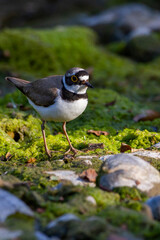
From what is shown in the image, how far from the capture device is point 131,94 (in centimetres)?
1088

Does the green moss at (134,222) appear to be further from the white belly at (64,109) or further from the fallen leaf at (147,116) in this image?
the fallen leaf at (147,116)

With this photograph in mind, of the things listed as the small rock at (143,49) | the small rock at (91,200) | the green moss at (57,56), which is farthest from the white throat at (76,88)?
the small rock at (143,49)

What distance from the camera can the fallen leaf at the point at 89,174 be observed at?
185 inches

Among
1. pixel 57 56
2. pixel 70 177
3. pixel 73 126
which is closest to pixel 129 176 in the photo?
pixel 70 177

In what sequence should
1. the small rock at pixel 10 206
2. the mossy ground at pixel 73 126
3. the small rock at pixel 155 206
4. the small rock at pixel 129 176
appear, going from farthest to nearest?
the small rock at pixel 129 176, the mossy ground at pixel 73 126, the small rock at pixel 155 206, the small rock at pixel 10 206

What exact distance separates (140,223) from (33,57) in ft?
33.3

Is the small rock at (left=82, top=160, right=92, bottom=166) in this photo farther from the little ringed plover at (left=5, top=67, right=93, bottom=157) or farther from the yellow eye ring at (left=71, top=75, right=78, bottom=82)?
the yellow eye ring at (left=71, top=75, right=78, bottom=82)

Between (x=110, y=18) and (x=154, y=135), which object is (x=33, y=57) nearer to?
(x=154, y=135)

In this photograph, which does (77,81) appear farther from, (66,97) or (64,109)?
(64,109)

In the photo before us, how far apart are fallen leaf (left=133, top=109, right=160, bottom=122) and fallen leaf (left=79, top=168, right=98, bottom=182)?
3579 millimetres

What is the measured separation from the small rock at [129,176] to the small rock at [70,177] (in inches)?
10.2

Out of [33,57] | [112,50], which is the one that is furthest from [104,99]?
[112,50]

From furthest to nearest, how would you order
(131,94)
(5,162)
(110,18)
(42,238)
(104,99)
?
1. (110,18)
2. (131,94)
3. (104,99)
4. (5,162)
5. (42,238)

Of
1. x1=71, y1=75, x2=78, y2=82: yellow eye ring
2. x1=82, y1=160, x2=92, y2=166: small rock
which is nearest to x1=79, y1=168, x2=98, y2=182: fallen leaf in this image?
x1=82, y1=160, x2=92, y2=166: small rock
